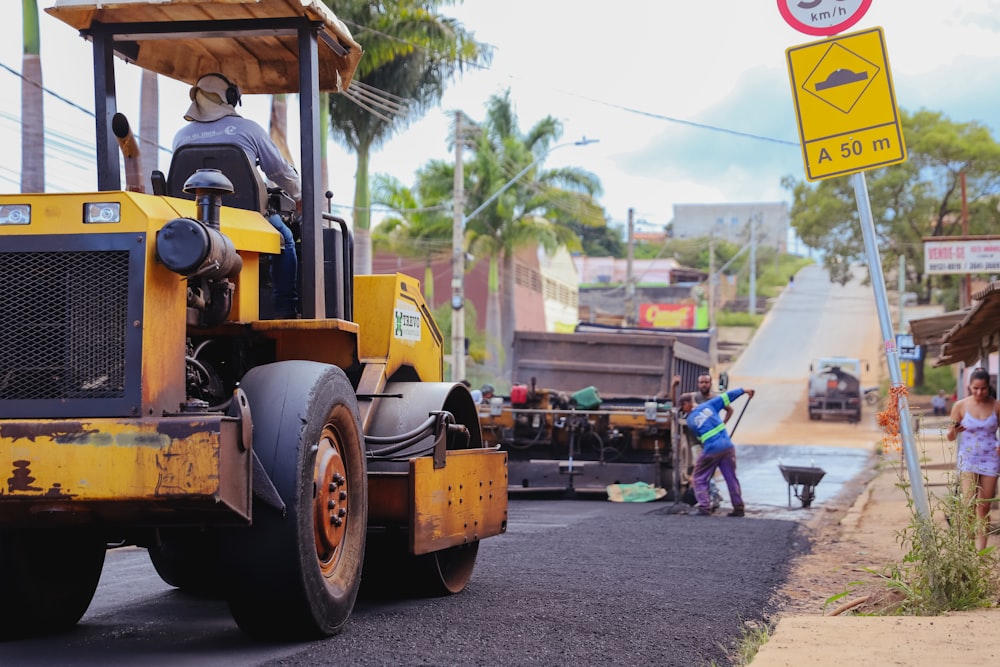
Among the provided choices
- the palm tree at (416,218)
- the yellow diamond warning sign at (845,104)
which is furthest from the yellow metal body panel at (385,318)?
the palm tree at (416,218)

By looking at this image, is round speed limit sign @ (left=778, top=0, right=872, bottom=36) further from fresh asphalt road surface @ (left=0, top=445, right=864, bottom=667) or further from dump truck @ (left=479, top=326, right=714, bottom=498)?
dump truck @ (left=479, top=326, right=714, bottom=498)

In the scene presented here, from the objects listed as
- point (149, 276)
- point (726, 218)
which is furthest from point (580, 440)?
point (726, 218)

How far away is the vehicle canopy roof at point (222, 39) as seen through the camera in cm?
592

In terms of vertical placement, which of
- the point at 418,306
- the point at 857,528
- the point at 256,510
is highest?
the point at 418,306

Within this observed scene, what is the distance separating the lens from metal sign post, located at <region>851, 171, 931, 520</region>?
24.2 ft

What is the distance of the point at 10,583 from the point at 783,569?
5.84 m

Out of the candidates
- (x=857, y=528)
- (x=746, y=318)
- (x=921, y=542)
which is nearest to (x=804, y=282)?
(x=746, y=318)

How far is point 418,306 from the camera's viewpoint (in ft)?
24.0

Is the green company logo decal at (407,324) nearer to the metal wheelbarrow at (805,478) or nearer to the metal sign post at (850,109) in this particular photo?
the metal sign post at (850,109)

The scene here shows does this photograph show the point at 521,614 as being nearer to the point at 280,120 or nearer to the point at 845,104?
the point at 845,104

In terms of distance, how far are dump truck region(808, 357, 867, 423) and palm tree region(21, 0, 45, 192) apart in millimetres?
28860

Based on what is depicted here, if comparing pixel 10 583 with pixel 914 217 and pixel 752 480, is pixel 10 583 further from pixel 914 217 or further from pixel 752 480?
pixel 914 217

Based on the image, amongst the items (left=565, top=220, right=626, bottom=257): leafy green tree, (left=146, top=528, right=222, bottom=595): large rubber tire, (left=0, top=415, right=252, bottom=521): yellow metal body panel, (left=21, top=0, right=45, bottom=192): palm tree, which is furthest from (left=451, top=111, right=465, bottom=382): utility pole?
(left=565, top=220, right=626, bottom=257): leafy green tree

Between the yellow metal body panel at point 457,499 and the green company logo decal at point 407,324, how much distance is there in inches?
28.0
